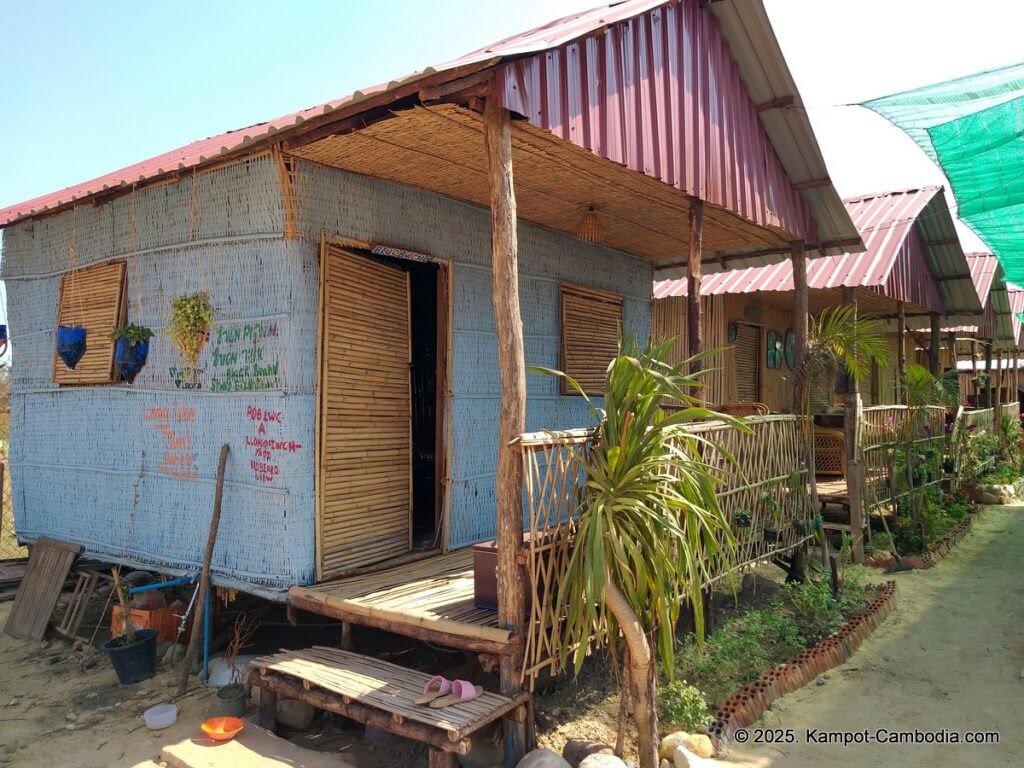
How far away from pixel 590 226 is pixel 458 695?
13.3 feet

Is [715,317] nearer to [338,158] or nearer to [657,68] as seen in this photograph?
[657,68]

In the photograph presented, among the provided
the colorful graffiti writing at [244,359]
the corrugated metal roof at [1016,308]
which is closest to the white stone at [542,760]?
the colorful graffiti writing at [244,359]

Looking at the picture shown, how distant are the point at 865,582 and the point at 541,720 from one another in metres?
4.59

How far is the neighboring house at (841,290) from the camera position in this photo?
9.62 m

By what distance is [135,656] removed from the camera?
16.0 ft

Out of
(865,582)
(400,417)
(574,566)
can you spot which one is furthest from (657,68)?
(865,582)

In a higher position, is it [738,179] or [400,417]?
[738,179]

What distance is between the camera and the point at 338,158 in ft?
15.6

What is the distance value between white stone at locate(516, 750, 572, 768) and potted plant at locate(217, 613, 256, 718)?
6.07 feet

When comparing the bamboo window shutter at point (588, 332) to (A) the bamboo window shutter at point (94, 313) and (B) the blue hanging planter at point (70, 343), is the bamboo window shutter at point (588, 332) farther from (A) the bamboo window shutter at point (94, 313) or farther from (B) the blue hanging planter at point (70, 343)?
(B) the blue hanging planter at point (70, 343)

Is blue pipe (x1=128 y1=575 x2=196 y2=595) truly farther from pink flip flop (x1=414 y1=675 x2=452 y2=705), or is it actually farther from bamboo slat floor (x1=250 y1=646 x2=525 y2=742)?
pink flip flop (x1=414 y1=675 x2=452 y2=705)

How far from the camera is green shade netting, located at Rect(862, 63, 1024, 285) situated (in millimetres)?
5277

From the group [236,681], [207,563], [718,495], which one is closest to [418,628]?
[236,681]

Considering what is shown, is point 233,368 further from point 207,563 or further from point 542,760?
point 542,760
